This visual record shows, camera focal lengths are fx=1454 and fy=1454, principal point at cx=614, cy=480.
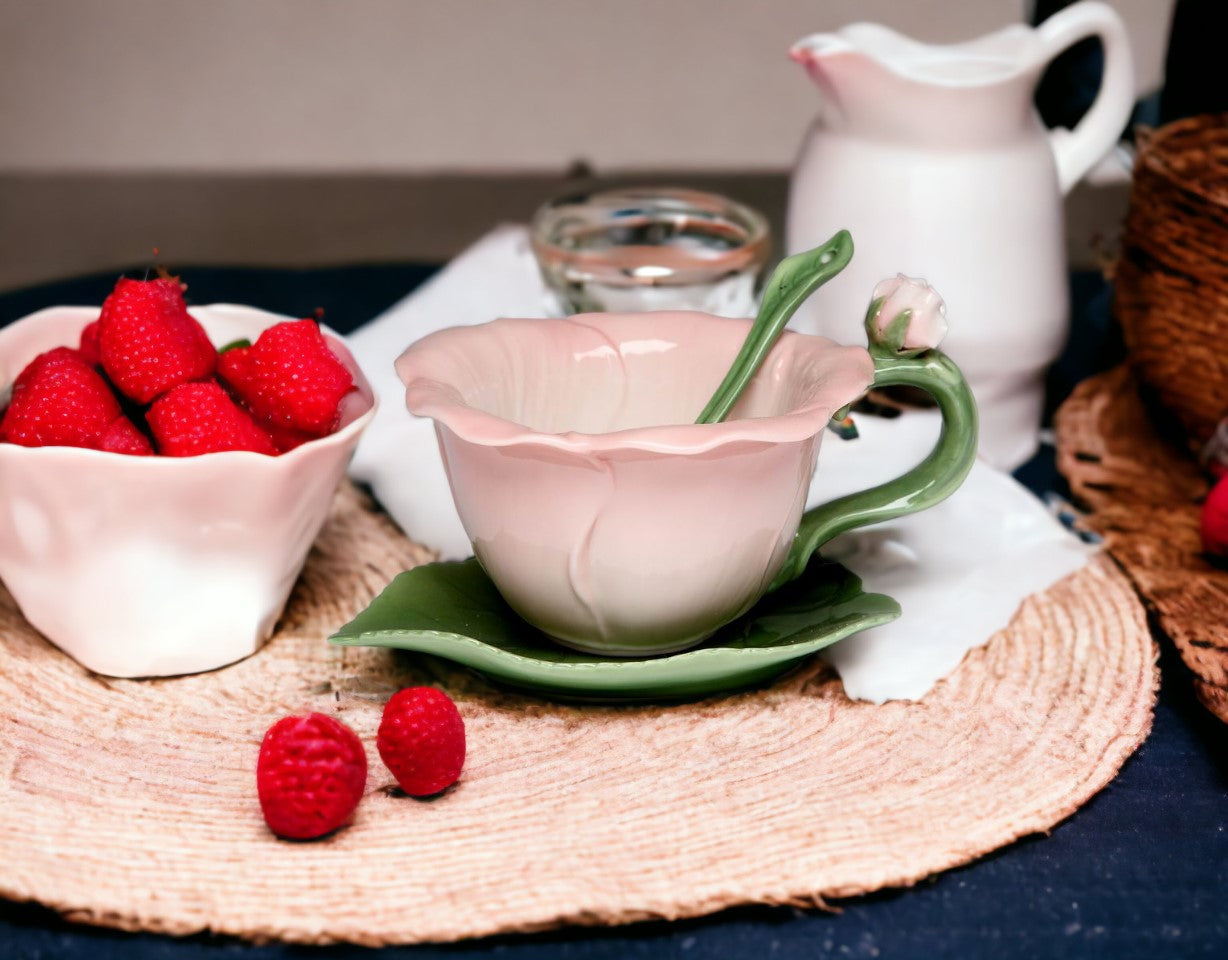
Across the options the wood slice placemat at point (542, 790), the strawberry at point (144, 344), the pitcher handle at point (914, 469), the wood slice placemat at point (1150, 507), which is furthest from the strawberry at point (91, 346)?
the wood slice placemat at point (1150, 507)

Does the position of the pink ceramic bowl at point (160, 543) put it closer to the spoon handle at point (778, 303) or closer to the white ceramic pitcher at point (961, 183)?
the spoon handle at point (778, 303)

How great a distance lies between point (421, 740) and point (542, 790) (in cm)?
6

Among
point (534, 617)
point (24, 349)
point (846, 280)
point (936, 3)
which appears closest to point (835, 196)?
point (846, 280)

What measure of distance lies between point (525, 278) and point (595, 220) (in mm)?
123

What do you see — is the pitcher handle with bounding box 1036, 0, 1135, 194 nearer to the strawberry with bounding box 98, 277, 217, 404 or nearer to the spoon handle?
the spoon handle

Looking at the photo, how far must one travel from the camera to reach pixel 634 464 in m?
0.63

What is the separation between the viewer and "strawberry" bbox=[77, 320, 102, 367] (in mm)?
770

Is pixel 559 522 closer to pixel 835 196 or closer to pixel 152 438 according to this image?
pixel 152 438

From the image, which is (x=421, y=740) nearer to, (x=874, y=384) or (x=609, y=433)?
(x=609, y=433)

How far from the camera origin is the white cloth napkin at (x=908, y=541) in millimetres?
747

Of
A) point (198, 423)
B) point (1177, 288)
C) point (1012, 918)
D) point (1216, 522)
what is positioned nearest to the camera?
point (1012, 918)

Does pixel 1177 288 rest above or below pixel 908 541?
above

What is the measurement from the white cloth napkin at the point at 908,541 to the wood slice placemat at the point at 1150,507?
49 millimetres

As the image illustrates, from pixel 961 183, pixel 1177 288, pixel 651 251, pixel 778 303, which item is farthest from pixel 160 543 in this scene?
pixel 1177 288
